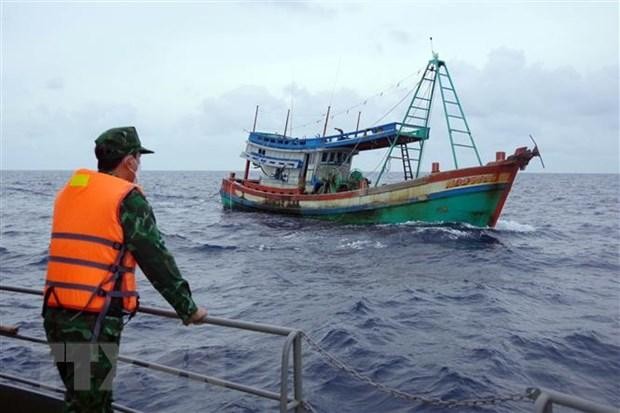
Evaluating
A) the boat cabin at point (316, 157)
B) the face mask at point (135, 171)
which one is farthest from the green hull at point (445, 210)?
the face mask at point (135, 171)

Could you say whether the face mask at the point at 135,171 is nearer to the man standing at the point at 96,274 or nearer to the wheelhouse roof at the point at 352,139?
the man standing at the point at 96,274

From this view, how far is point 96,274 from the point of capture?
2.65 metres

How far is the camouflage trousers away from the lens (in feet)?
8.77

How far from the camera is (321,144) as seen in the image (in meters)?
27.1

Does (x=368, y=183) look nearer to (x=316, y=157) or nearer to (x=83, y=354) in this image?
(x=316, y=157)

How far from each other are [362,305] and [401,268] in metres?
4.55

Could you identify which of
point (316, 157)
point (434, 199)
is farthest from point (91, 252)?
point (316, 157)

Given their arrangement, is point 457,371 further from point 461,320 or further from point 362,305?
point 362,305

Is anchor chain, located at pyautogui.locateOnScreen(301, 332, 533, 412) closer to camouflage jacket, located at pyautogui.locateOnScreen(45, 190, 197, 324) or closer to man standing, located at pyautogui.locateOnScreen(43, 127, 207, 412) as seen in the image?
camouflage jacket, located at pyautogui.locateOnScreen(45, 190, 197, 324)

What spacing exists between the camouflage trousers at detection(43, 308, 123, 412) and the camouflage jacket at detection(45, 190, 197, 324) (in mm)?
50

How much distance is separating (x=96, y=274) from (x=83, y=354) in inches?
15.6

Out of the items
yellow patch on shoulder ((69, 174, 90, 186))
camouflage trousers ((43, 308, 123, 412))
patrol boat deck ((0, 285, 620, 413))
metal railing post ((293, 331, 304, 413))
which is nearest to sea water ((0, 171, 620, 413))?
patrol boat deck ((0, 285, 620, 413))

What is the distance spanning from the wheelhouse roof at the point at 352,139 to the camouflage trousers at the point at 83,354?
21565 mm

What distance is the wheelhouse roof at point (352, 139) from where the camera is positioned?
955 inches
